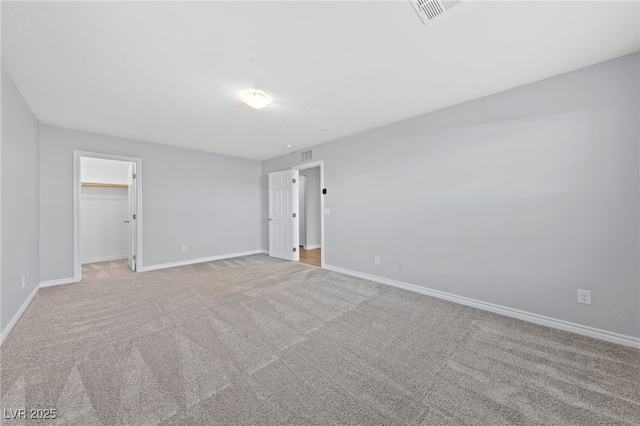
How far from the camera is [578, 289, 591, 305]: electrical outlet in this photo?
2129 mm

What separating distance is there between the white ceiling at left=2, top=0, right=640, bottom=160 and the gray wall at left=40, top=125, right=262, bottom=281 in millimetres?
872

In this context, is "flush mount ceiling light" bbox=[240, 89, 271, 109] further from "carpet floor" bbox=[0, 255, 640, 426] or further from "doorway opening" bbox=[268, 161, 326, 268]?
"carpet floor" bbox=[0, 255, 640, 426]

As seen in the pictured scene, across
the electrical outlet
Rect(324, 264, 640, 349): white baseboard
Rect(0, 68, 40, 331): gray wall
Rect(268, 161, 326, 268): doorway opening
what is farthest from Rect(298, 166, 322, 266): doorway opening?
the electrical outlet

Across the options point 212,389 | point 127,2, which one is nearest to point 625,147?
point 212,389

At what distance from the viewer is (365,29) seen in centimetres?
170

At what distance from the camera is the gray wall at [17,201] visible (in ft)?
6.95

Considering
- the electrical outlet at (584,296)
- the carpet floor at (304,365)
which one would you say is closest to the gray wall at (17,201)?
the carpet floor at (304,365)

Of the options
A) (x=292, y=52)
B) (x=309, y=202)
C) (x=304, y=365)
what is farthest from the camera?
(x=309, y=202)

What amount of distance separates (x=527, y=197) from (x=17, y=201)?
536cm

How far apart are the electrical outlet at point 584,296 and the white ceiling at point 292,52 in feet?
6.86

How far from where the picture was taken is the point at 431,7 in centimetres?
152

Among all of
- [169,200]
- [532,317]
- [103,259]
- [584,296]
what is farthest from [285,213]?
[584,296]

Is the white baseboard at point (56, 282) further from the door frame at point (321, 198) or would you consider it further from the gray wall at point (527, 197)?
the gray wall at point (527, 197)

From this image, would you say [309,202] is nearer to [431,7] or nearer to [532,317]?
[532,317]
